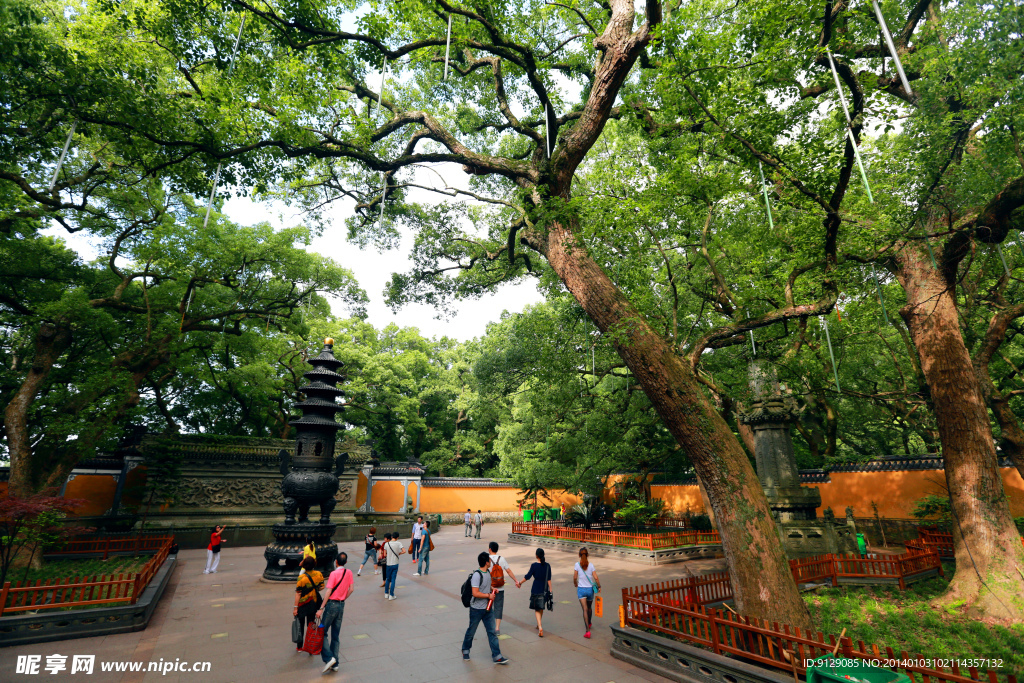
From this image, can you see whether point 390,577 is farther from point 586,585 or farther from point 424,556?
point 586,585

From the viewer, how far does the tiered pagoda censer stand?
10.6 metres

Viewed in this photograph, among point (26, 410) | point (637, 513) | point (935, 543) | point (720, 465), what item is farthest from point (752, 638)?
point (26, 410)

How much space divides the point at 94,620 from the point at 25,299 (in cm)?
1256

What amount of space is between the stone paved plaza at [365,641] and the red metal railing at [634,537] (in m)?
4.02

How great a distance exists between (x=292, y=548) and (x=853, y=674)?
10.7 metres

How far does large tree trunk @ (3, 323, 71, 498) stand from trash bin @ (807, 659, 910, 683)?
1505 centimetres

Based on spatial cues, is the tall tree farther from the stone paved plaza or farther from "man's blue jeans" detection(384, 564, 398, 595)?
"man's blue jeans" detection(384, 564, 398, 595)

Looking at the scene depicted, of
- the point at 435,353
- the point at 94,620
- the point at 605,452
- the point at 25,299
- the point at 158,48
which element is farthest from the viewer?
the point at 435,353

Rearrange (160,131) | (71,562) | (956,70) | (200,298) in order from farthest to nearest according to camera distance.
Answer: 1. (200,298)
2. (71,562)
3. (160,131)
4. (956,70)

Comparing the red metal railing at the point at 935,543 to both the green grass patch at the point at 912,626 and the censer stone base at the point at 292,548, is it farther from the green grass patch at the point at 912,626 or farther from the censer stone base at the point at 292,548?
the censer stone base at the point at 292,548

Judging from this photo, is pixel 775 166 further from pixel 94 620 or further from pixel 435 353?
pixel 435 353

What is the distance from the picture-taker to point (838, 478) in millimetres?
18234

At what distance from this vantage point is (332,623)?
554 centimetres

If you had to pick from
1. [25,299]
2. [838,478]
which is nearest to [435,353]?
[25,299]
